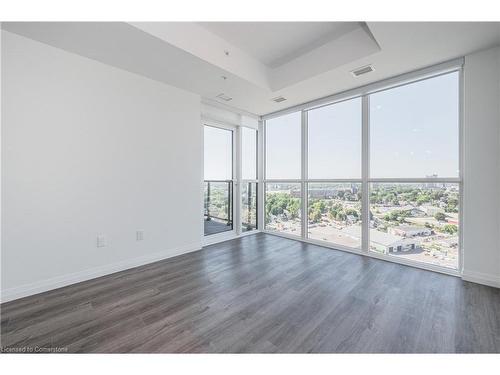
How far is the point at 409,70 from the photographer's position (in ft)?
9.21

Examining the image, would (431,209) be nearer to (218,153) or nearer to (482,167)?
(482,167)

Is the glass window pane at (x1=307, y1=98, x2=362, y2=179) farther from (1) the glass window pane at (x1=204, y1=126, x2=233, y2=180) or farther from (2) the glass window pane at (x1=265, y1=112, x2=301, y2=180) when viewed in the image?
(1) the glass window pane at (x1=204, y1=126, x2=233, y2=180)

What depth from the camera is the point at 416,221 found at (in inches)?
116

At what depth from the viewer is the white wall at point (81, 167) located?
6.84 ft

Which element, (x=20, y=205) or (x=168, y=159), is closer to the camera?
(x=20, y=205)

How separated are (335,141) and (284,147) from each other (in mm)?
1083

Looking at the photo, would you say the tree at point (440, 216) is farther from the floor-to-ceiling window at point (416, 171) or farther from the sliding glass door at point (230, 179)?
the sliding glass door at point (230, 179)

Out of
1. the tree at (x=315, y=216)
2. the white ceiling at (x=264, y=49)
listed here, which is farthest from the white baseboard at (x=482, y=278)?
the white ceiling at (x=264, y=49)

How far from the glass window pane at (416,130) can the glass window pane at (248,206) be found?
2394 mm

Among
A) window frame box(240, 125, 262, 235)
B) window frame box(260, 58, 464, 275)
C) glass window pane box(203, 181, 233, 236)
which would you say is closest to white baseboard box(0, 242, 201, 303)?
glass window pane box(203, 181, 233, 236)

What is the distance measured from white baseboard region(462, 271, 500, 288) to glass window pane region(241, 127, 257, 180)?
11.7 ft

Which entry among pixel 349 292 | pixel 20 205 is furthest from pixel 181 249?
pixel 349 292

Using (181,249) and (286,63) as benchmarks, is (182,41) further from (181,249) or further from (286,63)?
(181,249)
